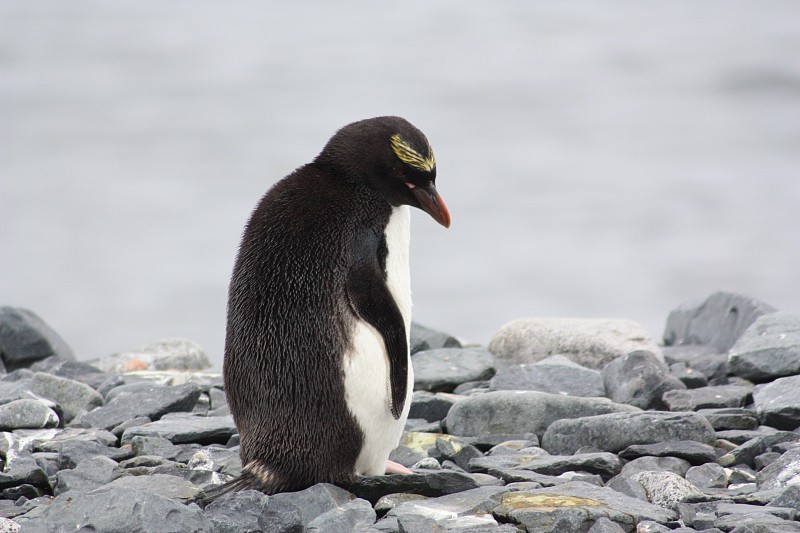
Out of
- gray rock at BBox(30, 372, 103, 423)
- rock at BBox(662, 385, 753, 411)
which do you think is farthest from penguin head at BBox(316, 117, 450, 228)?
gray rock at BBox(30, 372, 103, 423)

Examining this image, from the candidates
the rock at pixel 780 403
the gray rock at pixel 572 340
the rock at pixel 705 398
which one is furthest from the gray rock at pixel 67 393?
the rock at pixel 780 403

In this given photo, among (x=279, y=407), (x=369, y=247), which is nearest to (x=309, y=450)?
(x=279, y=407)

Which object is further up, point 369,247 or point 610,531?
point 369,247

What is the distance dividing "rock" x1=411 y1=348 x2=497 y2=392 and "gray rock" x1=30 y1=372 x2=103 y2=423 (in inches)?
64.8

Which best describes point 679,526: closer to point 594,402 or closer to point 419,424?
point 594,402

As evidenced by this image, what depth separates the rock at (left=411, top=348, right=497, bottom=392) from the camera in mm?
5953

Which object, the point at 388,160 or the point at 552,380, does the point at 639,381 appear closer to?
the point at 552,380

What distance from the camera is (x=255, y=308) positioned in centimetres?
401

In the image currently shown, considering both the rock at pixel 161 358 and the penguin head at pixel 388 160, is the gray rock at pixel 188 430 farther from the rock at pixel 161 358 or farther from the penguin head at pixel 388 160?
the rock at pixel 161 358

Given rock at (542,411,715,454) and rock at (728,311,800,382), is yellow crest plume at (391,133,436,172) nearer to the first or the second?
rock at (542,411,715,454)

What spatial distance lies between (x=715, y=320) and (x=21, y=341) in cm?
459

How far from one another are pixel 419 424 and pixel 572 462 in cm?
111

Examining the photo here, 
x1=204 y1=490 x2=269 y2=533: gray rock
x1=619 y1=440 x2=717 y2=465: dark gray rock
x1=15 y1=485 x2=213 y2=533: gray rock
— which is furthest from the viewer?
x1=619 y1=440 x2=717 y2=465: dark gray rock

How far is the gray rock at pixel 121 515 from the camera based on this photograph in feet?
10.6
